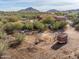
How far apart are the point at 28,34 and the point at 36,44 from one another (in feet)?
11.7

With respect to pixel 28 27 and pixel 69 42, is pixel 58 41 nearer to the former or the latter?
pixel 69 42

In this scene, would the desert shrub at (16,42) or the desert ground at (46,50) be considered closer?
the desert ground at (46,50)

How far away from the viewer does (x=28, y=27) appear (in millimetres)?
24797

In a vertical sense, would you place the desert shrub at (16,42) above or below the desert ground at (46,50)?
above

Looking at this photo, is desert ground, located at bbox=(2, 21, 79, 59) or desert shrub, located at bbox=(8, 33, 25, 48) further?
desert shrub, located at bbox=(8, 33, 25, 48)

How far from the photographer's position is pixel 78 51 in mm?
16844

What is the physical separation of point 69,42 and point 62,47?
136cm

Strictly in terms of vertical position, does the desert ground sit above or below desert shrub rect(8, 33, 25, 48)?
below

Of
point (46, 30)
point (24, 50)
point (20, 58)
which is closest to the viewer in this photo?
point (20, 58)

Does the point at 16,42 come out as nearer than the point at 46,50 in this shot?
No

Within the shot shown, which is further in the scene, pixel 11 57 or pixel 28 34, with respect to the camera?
pixel 28 34

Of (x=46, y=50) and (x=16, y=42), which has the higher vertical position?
(x=16, y=42)

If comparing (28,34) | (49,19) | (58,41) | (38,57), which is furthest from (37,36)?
(49,19)

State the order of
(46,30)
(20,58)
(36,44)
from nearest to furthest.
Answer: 1. (20,58)
2. (36,44)
3. (46,30)
